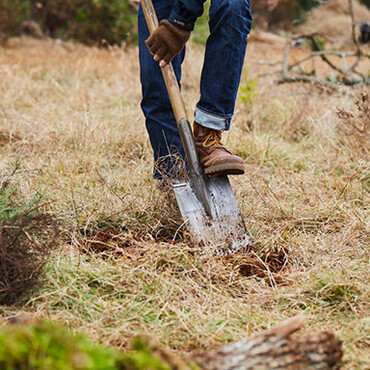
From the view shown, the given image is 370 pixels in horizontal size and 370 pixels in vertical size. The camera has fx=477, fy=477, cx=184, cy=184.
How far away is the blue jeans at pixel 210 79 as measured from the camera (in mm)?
2201

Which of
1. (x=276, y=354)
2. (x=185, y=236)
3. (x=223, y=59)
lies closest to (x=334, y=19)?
(x=223, y=59)

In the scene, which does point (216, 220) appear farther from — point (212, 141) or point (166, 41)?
point (166, 41)

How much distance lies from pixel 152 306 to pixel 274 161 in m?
1.91

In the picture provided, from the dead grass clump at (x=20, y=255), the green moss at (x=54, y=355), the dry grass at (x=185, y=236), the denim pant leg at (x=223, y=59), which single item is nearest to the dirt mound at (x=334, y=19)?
the dry grass at (x=185, y=236)

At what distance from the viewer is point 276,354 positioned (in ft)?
4.09

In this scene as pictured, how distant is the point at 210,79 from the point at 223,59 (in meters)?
Result: 0.11

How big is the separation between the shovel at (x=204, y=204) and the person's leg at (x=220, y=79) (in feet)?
0.22

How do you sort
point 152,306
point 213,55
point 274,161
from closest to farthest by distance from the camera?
point 152,306 → point 213,55 → point 274,161

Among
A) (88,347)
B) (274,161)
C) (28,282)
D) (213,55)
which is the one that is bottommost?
(274,161)

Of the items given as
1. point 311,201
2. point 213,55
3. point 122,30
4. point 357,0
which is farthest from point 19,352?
point 357,0

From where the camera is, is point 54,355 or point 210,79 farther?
point 210,79

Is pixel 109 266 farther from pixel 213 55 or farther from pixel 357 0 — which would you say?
pixel 357 0

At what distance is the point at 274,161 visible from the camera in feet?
11.1

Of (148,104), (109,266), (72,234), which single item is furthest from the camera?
(148,104)
